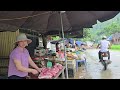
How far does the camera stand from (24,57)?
3.60 meters

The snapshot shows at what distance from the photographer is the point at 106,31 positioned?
54.8m
